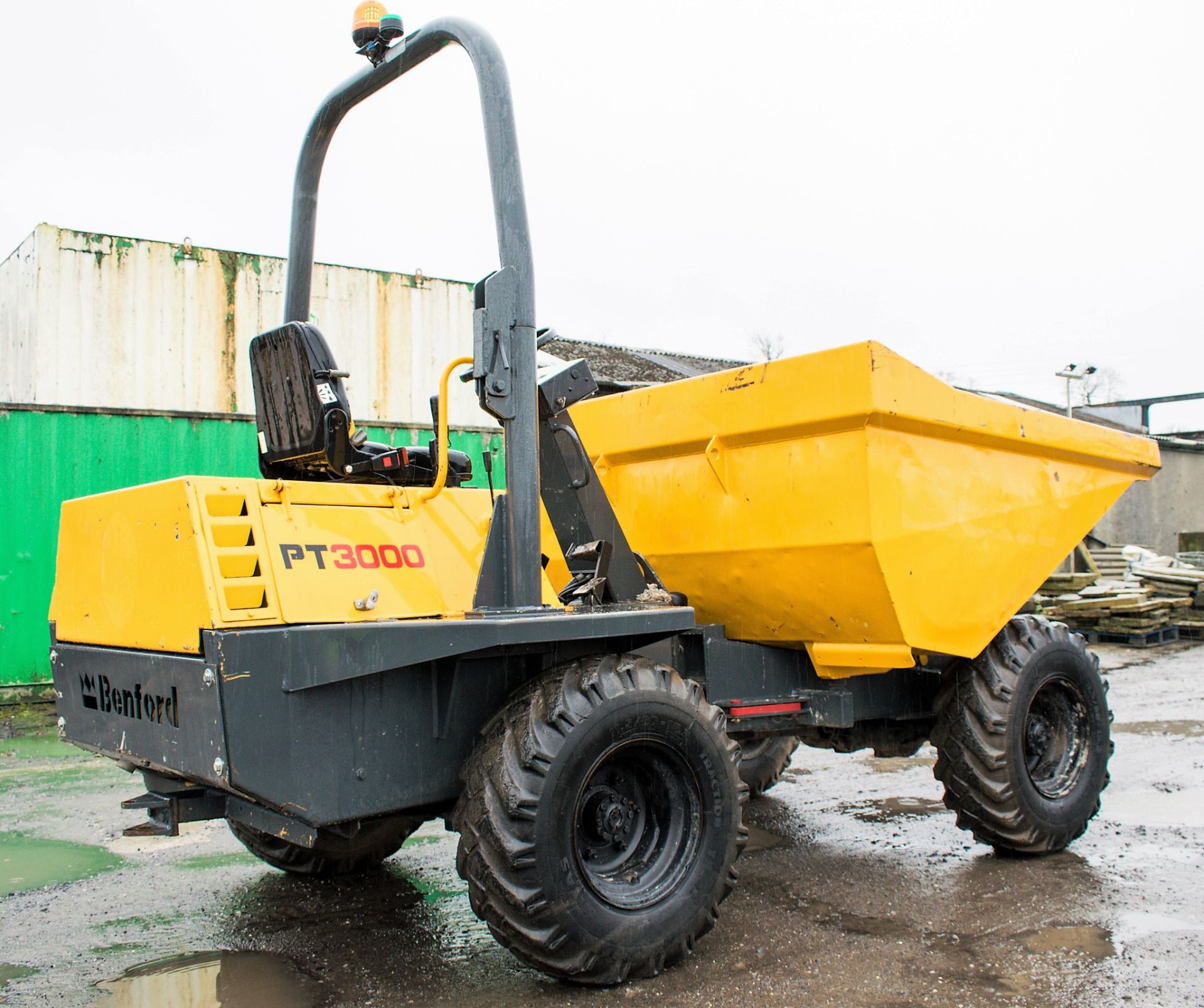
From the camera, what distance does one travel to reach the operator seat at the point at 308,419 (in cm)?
350

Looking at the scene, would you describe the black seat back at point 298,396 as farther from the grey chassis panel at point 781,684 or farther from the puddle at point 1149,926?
the puddle at point 1149,926

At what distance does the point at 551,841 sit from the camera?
3.14m

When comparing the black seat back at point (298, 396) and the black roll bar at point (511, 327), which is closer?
the black roll bar at point (511, 327)

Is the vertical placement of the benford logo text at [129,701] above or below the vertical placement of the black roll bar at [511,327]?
below

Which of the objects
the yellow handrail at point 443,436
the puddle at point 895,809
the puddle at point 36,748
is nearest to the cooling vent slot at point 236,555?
the yellow handrail at point 443,436

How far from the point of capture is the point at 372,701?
320 centimetres

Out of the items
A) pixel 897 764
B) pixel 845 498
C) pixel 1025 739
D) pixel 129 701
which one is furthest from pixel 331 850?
pixel 897 764

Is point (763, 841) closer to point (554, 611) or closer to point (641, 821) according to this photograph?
point (641, 821)

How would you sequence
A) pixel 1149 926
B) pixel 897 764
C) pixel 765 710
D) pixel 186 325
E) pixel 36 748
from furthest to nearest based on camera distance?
pixel 186 325
pixel 36 748
pixel 897 764
pixel 765 710
pixel 1149 926

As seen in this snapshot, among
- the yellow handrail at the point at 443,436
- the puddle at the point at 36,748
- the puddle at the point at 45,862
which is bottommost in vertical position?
the puddle at the point at 45,862

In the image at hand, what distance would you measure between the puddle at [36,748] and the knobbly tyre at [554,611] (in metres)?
3.77

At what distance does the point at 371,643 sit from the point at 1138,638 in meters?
12.4

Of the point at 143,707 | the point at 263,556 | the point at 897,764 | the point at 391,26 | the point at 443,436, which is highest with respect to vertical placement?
the point at 391,26

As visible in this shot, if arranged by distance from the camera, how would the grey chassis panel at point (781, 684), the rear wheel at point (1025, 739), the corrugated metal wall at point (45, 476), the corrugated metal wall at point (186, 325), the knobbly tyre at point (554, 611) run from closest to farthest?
the knobbly tyre at point (554, 611), the grey chassis panel at point (781, 684), the rear wheel at point (1025, 739), the corrugated metal wall at point (45, 476), the corrugated metal wall at point (186, 325)
